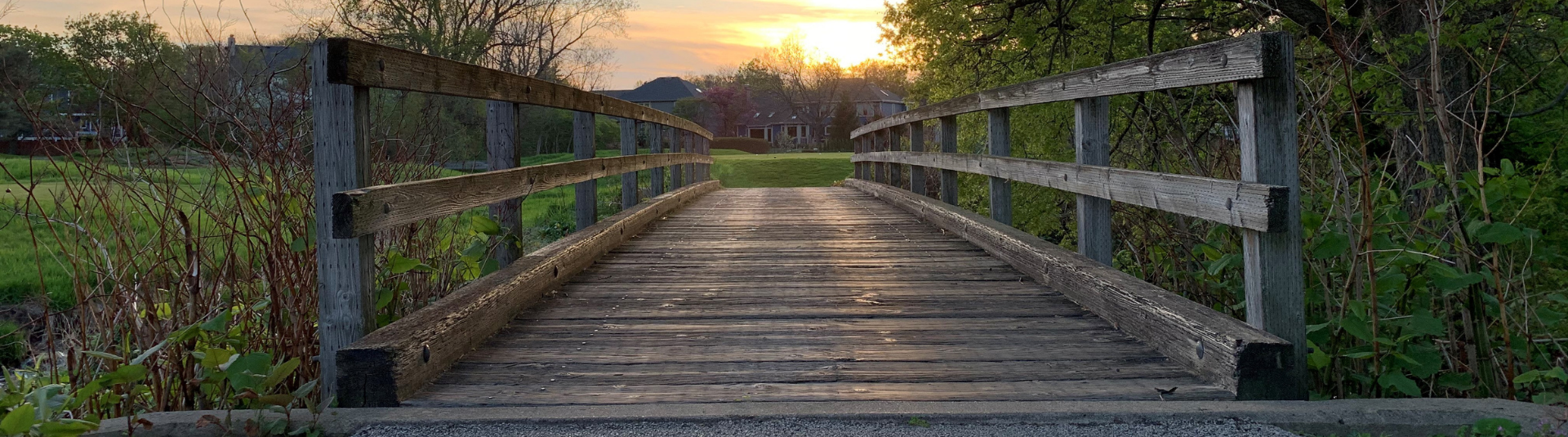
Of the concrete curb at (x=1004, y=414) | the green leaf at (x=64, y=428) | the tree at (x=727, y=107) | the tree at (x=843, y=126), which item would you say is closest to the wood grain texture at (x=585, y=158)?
the concrete curb at (x=1004, y=414)

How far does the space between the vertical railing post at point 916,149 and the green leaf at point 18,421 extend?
23.9 ft

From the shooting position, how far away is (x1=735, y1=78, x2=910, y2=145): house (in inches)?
3196

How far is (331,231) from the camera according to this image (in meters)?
3.03

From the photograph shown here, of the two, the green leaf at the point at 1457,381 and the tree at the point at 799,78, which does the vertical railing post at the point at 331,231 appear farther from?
the tree at the point at 799,78

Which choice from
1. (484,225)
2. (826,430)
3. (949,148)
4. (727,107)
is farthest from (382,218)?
(727,107)

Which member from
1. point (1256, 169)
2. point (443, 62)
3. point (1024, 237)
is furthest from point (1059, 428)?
point (1024, 237)

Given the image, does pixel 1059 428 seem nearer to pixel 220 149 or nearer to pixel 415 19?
pixel 220 149

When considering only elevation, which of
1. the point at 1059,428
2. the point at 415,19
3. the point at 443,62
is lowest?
the point at 1059,428

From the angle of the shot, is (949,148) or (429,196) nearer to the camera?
(429,196)

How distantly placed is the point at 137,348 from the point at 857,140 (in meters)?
14.4

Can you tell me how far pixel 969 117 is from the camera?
17188 mm

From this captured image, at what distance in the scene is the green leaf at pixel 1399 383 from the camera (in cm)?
297

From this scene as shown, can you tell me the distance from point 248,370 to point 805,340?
182 centimetres

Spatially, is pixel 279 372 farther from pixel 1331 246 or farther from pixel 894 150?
pixel 894 150
